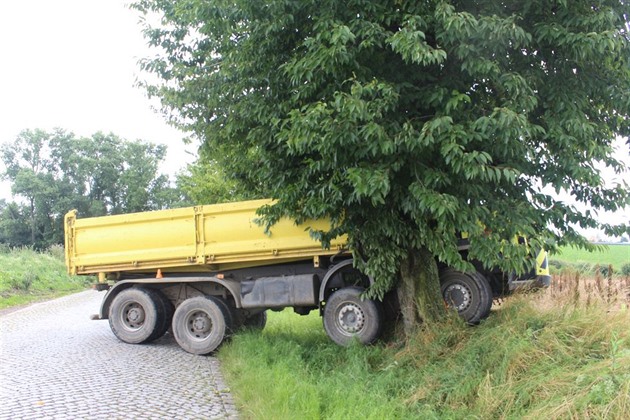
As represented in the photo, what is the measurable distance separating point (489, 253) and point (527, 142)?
1.16 m

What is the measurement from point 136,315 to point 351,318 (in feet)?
13.0

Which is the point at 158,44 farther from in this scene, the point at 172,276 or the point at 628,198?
the point at 628,198

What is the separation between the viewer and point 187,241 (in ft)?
29.5

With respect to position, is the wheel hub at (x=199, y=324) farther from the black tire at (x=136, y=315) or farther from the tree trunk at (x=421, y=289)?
the tree trunk at (x=421, y=289)

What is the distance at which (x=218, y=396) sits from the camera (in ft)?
20.3

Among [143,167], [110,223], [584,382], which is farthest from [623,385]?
[143,167]

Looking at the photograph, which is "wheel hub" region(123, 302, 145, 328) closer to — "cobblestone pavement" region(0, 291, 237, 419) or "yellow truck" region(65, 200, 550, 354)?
"yellow truck" region(65, 200, 550, 354)

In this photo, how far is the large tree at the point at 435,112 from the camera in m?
5.05

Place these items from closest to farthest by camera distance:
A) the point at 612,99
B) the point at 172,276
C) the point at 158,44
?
the point at 612,99
the point at 158,44
the point at 172,276

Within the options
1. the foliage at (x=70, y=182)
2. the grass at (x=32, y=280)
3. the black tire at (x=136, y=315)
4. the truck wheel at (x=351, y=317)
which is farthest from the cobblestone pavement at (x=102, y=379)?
the foliage at (x=70, y=182)

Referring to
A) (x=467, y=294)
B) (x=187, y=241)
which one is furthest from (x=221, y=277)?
(x=467, y=294)

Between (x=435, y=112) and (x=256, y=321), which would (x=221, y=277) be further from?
(x=435, y=112)

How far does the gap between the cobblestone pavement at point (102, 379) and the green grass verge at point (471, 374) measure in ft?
1.67

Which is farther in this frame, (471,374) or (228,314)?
(228,314)
